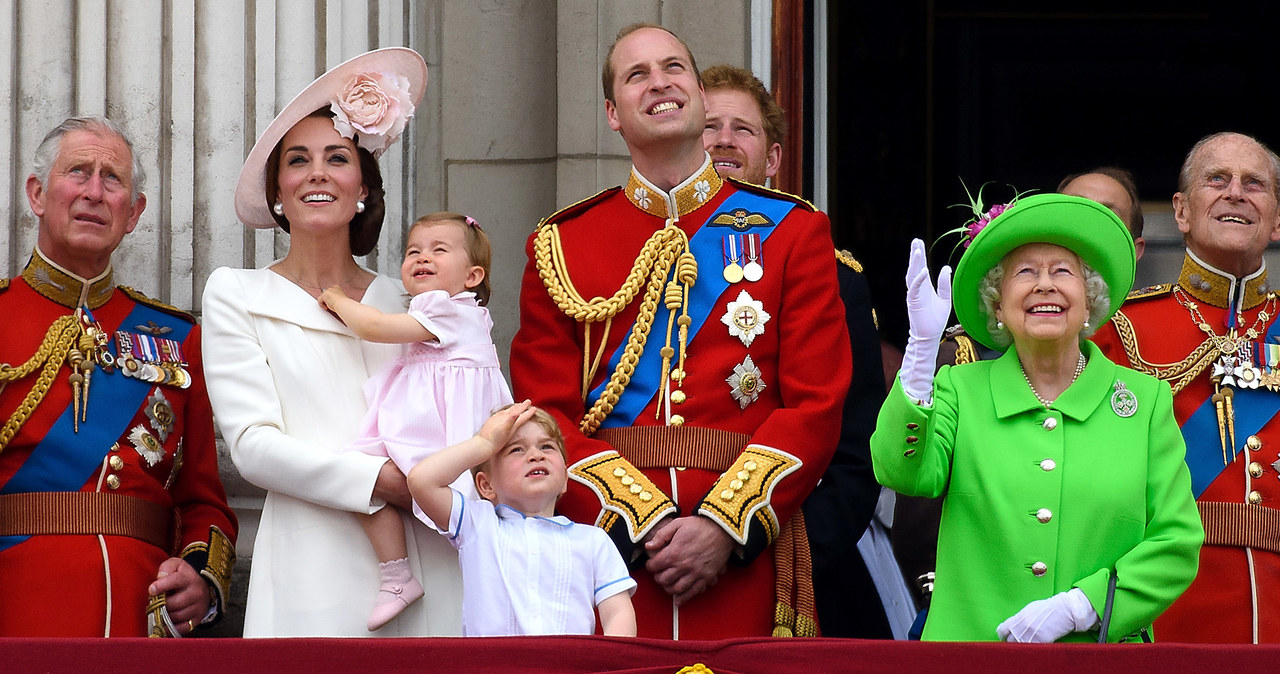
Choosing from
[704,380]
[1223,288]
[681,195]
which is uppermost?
[681,195]

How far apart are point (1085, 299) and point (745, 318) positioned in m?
0.69

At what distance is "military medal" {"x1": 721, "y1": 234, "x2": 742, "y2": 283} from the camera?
3.99 metres

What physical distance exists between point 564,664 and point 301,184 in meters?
1.49

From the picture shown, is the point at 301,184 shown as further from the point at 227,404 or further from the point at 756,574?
the point at 756,574

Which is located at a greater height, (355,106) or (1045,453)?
(355,106)

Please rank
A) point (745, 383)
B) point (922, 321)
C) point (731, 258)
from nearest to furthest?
point (922, 321)
point (745, 383)
point (731, 258)

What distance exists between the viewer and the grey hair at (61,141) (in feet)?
14.6

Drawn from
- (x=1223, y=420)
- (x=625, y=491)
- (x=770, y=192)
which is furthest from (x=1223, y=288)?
(x=625, y=491)

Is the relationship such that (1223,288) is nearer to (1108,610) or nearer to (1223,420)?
(1223,420)

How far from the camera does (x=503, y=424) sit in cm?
361

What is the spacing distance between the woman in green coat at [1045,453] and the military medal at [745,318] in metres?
0.40

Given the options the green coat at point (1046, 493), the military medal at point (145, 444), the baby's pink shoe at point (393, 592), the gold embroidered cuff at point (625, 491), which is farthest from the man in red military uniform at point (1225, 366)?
the military medal at point (145, 444)

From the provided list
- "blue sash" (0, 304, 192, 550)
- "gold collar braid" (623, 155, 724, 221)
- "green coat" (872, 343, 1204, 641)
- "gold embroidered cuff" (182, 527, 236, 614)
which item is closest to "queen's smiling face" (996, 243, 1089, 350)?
"green coat" (872, 343, 1204, 641)

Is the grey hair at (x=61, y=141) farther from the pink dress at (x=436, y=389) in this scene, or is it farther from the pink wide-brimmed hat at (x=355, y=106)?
the pink dress at (x=436, y=389)
